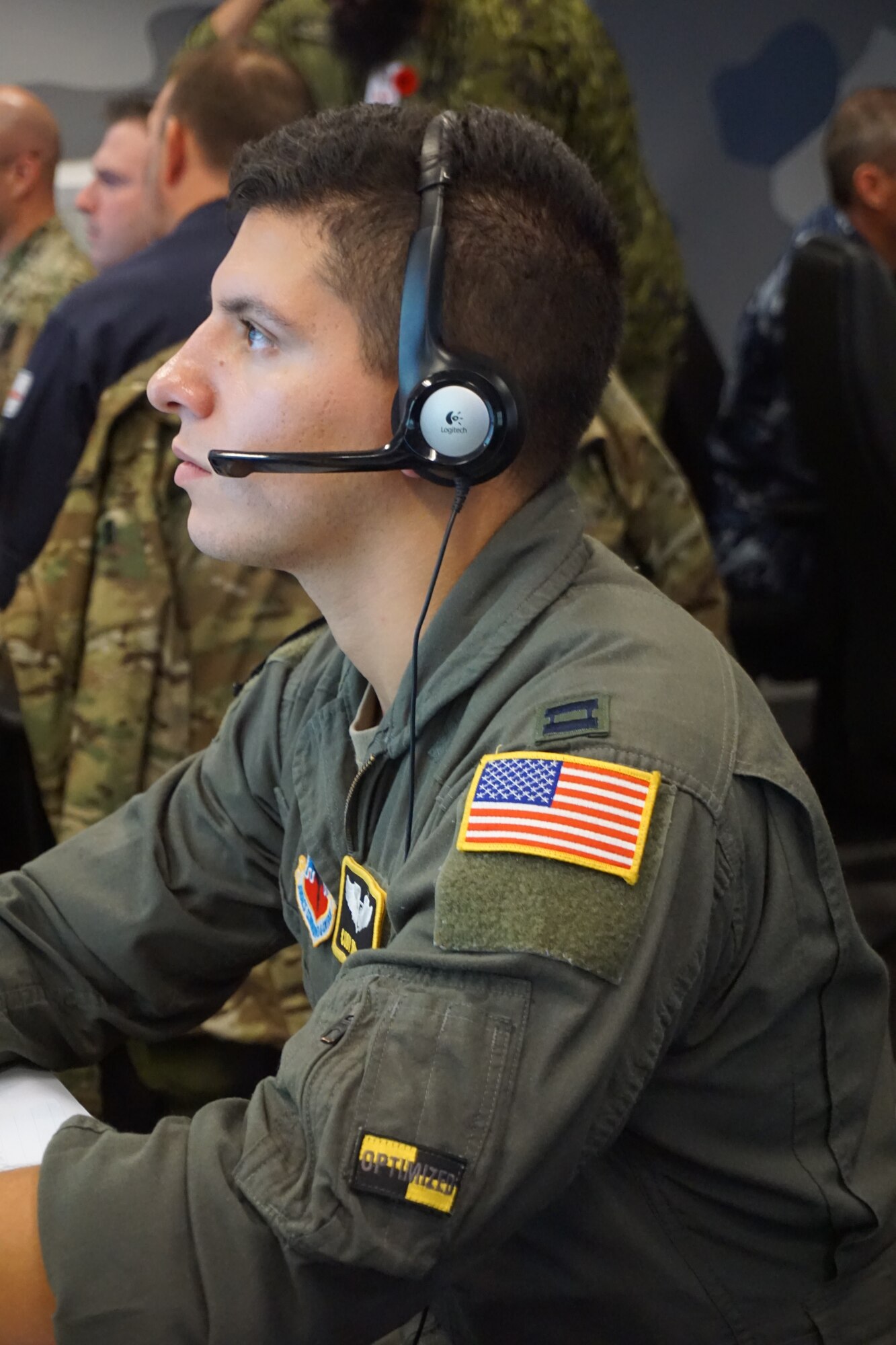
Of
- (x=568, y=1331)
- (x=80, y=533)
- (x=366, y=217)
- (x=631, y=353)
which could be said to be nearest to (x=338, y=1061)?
(x=568, y=1331)

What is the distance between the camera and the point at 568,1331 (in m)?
0.80

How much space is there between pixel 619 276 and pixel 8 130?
5.71ft

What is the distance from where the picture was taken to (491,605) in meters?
0.85

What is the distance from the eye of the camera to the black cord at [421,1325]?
2.65 ft

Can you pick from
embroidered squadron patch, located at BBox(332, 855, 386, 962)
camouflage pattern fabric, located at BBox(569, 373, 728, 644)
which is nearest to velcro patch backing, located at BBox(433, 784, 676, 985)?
embroidered squadron patch, located at BBox(332, 855, 386, 962)

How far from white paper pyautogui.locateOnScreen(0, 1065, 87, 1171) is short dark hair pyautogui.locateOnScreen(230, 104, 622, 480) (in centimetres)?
50

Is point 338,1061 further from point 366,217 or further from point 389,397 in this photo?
point 366,217

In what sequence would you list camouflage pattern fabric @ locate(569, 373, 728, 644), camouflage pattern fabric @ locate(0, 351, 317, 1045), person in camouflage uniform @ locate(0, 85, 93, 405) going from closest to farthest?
camouflage pattern fabric @ locate(0, 351, 317, 1045) → camouflage pattern fabric @ locate(569, 373, 728, 644) → person in camouflage uniform @ locate(0, 85, 93, 405)

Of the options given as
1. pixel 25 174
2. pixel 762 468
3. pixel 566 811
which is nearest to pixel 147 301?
pixel 25 174

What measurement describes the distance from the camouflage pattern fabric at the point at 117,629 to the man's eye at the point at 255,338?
2.31 feet

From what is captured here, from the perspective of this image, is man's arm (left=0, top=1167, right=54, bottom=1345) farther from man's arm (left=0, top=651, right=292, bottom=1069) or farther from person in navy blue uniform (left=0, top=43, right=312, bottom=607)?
person in navy blue uniform (left=0, top=43, right=312, bottom=607)

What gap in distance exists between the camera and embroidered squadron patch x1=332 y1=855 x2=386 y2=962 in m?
0.80

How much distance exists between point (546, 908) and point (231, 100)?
151 centimetres

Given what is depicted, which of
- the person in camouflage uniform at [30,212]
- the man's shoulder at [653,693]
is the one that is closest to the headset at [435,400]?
the man's shoulder at [653,693]
